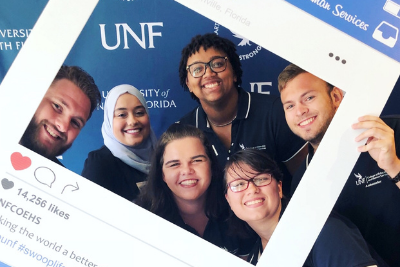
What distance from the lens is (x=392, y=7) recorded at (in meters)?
0.63

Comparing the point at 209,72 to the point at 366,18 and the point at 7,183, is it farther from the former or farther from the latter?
the point at 7,183

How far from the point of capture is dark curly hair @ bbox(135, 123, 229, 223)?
0.64 metres

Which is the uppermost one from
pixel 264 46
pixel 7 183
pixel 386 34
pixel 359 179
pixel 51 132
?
pixel 386 34

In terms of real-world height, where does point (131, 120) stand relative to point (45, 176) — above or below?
above

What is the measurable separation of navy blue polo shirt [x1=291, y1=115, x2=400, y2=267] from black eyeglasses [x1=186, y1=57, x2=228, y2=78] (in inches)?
14.9

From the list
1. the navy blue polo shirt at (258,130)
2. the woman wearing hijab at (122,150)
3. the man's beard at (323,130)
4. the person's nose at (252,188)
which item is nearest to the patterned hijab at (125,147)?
the woman wearing hijab at (122,150)

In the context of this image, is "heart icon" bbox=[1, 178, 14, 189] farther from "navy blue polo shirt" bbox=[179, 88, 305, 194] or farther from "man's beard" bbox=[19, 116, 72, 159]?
"navy blue polo shirt" bbox=[179, 88, 305, 194]

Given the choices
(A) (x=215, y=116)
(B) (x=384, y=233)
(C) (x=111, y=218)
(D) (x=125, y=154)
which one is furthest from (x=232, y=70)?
(B) (x=384, y=233)

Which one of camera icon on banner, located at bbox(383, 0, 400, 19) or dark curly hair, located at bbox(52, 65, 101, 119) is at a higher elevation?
camera icon on banner, located at bbox(383, 0, 400, 19)

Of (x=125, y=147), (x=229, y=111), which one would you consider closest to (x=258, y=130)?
(x=229, y=111)

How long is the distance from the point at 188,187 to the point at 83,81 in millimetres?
313

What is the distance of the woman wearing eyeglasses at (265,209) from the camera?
25.4 inches

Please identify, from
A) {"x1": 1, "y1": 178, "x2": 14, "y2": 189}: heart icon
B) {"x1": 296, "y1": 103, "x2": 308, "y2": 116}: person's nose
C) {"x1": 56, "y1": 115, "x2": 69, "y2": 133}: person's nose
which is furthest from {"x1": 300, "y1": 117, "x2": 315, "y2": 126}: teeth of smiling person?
{"x1": 1, "y1": 178, "x2": 14, "y2": 189}: heart icon

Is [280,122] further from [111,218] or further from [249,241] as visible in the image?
[111,218]
